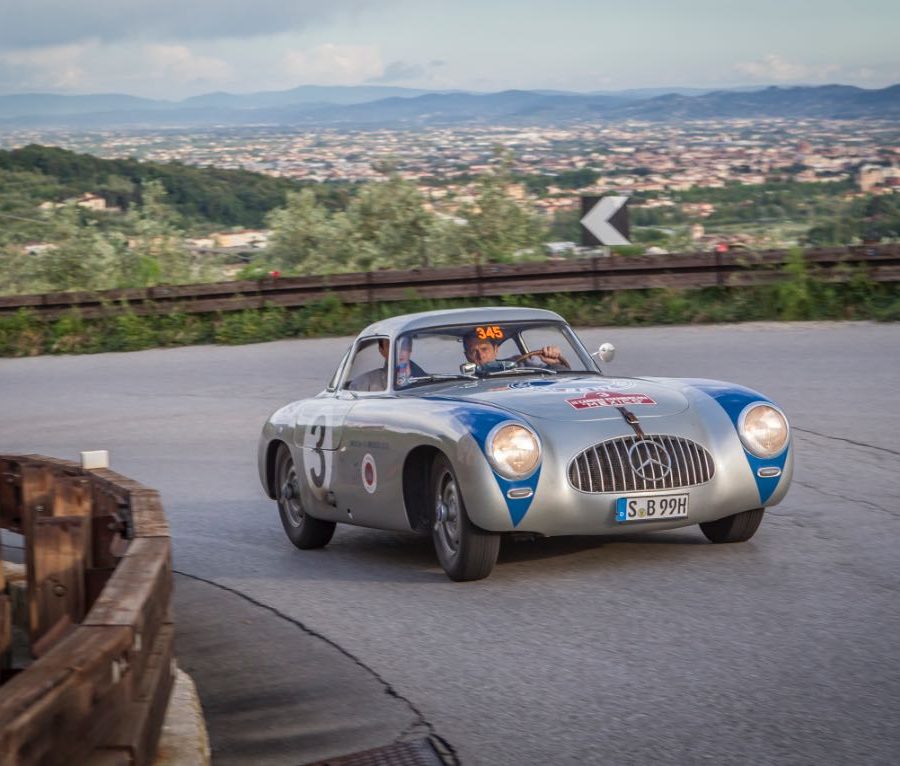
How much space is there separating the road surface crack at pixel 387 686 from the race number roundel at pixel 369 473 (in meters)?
0.88

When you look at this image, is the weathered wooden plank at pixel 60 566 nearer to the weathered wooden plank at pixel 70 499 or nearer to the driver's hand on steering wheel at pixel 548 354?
the weathered wooden plank at pixel 70 499

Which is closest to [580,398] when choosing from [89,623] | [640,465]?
[640,465]

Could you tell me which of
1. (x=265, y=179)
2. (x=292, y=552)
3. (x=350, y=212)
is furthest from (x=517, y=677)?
(x=265, y=179)

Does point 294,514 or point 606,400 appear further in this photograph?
point 294,514

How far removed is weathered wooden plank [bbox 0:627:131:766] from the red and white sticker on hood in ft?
13.7

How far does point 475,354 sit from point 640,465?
1744 mm

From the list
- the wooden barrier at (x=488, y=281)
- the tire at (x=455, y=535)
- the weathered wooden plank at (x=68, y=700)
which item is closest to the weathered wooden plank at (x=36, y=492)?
the tire at (x=455, y=535)

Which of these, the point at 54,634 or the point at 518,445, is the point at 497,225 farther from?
the point at 54,634

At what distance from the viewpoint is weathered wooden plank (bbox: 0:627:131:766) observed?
9.98 ft

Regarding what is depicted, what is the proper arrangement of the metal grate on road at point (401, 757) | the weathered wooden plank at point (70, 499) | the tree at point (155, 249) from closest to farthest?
A: the metal grate on road at point (401, 757)
the weathered wooden plank at point (70, 499)
the tree at point (155, 249)

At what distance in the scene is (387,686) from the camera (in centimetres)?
583

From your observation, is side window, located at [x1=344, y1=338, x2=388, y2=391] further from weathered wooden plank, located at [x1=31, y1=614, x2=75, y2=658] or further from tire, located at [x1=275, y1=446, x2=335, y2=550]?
weathered wooden plank, located at [x1=31, y1=614, x2=75, y2=658]

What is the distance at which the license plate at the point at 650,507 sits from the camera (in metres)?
7.43

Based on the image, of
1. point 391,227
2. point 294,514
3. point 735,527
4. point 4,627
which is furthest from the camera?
point 391,227
